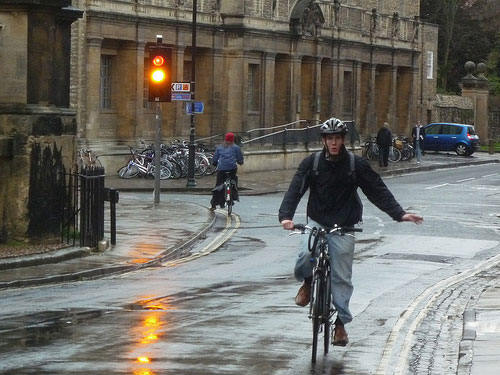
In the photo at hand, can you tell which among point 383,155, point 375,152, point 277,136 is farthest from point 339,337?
point 375,152

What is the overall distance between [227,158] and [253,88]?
922 inches

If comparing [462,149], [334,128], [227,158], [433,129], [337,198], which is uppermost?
[334,128]

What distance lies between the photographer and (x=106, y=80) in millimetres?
44781

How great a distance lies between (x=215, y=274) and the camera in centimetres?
1867

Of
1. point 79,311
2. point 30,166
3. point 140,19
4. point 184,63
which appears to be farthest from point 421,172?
point 79,311

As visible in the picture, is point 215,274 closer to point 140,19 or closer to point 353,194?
point 353,194

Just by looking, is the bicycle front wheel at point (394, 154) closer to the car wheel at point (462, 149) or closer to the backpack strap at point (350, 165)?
the car wheel at point (462, 149)

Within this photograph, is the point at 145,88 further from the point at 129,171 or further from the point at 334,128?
the point at 334,128

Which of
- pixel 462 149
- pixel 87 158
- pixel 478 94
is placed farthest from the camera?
pixel 478 94

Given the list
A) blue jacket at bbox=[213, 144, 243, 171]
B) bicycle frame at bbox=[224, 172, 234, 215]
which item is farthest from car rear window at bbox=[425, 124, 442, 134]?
bicycle frame at bbox=[224, 172, 234, 215]

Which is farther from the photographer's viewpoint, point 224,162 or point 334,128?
point 224,162

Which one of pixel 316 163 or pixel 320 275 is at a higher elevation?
pixel 316 163

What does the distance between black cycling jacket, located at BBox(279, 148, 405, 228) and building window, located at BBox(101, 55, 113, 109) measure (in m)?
33.4

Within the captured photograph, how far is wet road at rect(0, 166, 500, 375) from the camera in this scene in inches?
433
